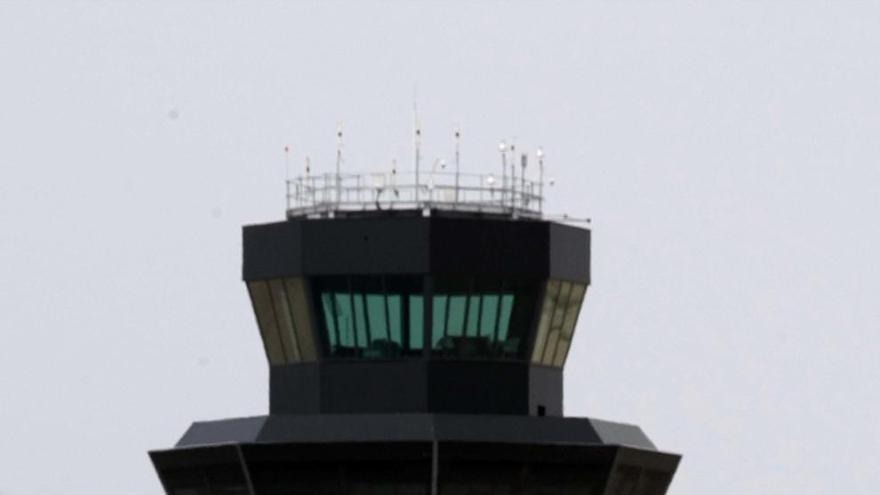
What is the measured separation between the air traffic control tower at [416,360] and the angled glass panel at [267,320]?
0.38 m

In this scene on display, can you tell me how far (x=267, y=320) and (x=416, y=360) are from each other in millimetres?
6251

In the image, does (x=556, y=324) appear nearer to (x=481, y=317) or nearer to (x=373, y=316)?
(x=481, y=317)

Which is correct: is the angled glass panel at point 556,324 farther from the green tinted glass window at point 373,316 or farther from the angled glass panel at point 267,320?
the angled glass panel at point 267,320

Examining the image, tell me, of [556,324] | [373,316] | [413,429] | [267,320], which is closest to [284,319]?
[267,320]

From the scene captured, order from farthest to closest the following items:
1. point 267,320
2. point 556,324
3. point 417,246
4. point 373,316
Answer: point 267,320 < point 556,324 < point 373,316 < point 417,246

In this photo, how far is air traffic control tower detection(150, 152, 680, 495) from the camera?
15300 cm

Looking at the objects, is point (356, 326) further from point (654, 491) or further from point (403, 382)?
point (654, 491)

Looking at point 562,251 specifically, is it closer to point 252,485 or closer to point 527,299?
point 527,299

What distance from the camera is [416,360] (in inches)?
6038

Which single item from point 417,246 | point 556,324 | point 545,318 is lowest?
point 556,324

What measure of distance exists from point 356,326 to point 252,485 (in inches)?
238

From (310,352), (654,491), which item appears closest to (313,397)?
(310,352)

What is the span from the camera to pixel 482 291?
154125mm

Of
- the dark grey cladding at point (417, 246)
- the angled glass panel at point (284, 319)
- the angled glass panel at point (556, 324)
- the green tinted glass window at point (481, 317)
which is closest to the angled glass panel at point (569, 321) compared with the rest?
the angled glass panel at point (556, 324)
